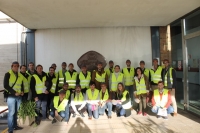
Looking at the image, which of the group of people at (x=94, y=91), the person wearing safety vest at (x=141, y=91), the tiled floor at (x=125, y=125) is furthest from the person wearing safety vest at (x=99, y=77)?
the tiled floor at (x=125, y=125)

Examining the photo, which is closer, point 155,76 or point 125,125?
point 125,125

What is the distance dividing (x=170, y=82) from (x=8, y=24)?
6889 millimetres

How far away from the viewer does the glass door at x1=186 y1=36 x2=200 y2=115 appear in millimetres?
5039

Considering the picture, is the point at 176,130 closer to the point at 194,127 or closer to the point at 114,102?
the point at 194,127

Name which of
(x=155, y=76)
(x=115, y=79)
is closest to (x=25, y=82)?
(x=115, y=79)

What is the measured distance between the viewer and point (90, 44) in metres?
6.38

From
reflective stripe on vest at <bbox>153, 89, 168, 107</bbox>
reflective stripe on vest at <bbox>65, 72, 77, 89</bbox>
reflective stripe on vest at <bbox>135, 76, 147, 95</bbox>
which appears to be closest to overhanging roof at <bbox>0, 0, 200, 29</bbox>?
reflective stripe on vest at <bbox>65, 72, 77, 89</bbox>

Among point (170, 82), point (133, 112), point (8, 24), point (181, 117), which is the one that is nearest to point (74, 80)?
point (133, 112)

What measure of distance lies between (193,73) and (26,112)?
17.2ft

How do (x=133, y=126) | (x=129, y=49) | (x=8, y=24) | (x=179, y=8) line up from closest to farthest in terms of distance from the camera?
(x=133, y=126)
(x=179, y=8)
(x=129, y=49)
(x=8, y=24)

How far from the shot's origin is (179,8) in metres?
4.58

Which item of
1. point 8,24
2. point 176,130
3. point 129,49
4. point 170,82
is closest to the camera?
point 176,130

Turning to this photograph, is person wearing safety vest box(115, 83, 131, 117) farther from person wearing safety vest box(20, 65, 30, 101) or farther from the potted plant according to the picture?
person wearing safety vest box(20, 65, 30, 101)

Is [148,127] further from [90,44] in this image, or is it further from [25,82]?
[90,44]
